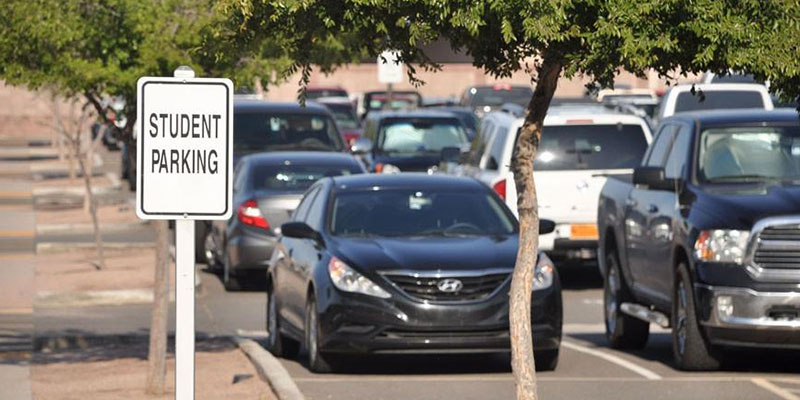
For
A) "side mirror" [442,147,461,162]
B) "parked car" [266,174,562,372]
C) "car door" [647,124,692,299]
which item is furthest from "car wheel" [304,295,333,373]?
"side mirror" [442,147,461,162]

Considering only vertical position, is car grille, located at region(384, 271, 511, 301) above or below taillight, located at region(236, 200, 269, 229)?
above

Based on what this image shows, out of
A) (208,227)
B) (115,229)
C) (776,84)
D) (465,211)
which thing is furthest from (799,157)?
(115,229)

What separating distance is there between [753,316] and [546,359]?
1709 millimetres

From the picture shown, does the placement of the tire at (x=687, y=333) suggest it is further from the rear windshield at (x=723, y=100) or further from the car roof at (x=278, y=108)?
the rear windshield at (x=723, y=100)

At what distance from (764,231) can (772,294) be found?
17.4 inches

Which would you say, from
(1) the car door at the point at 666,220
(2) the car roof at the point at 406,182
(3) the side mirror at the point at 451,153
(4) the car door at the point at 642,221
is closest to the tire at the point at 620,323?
(4) the car door at the point at 642,221

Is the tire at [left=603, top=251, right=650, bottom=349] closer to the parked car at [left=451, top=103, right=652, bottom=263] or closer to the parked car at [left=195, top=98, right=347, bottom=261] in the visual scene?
the parked car at [left=451, top=103, right=652, bottom=263]

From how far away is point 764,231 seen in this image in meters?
12.7

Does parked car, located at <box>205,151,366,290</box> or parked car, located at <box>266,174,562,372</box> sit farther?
parked car, located at <box>205,151,366,290</box>

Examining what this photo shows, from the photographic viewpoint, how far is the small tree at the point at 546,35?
8.42m

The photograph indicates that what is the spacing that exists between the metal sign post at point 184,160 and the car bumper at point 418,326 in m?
4.77

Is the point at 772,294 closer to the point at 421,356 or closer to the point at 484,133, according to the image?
the point at 421,356

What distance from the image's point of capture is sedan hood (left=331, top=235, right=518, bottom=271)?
1321cm

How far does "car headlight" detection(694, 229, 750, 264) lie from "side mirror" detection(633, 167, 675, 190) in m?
1.03
